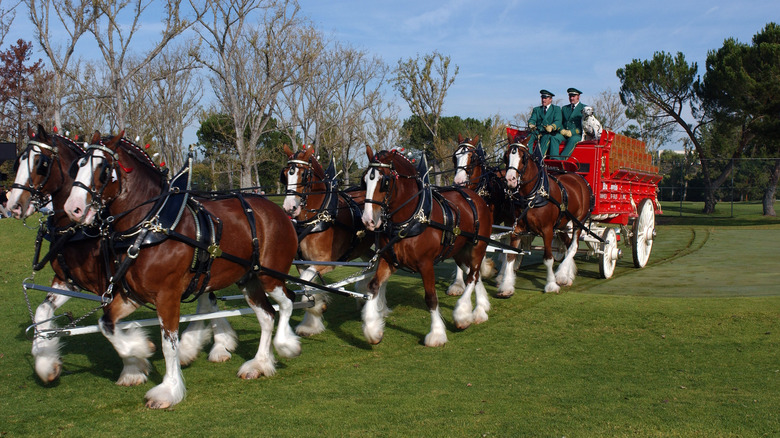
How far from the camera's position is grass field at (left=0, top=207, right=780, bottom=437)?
4.69 metres

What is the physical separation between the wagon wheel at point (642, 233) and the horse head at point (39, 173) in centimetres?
1020

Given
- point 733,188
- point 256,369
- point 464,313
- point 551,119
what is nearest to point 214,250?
point 256,369

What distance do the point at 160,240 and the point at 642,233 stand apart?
401 inches

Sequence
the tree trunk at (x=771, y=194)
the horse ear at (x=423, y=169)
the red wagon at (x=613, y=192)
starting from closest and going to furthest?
the horse ear at (x=423, y=169), the red wagon at (x=613, y=192), the tree trunk at (x=771, y=194)

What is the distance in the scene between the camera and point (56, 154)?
5.11 metres

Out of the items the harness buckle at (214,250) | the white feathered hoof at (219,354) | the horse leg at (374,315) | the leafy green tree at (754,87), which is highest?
the leafy green tree at (754,87)

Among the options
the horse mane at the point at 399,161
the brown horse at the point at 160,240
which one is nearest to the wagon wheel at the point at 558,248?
the horse mane at the point at 399,161

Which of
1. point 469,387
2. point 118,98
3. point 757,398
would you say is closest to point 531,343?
point 469,387

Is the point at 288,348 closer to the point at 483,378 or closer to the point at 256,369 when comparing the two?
the point at 256,369

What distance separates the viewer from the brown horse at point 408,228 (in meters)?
6.70

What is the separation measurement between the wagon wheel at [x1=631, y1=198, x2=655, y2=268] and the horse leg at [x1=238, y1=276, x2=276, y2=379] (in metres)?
8.39

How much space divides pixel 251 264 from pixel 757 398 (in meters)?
4.46

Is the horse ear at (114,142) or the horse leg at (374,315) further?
the horse leg at (374,315)

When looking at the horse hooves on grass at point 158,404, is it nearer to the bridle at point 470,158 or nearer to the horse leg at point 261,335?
the horse leg at point 261,335
